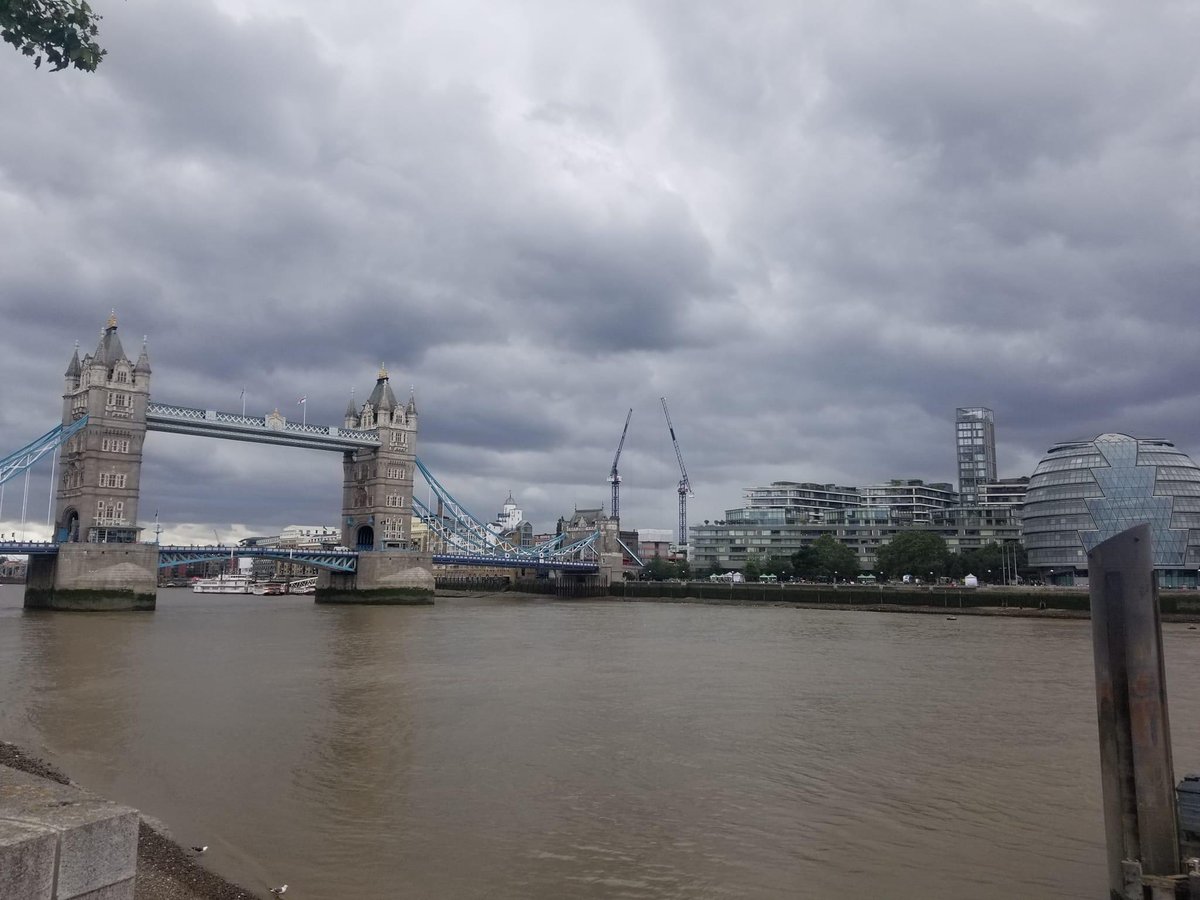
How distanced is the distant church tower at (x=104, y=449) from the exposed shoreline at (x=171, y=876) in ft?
181

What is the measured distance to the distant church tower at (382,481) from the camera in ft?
266

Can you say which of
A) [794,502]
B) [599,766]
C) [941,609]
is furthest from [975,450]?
[599,766]

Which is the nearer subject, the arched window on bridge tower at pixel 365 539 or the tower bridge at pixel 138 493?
the tower bridge at pixel 138 493

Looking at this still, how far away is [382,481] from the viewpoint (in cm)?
8162

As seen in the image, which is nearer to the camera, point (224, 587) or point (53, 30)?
point (53, 30)

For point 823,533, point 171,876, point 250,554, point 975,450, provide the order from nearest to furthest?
1. point 171,876
2. point 250,554
3. point 823,533
4. point 975,450

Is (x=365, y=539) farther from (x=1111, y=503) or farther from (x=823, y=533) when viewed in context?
(x=1111, y=503)

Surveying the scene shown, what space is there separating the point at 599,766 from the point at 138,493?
5766 cm

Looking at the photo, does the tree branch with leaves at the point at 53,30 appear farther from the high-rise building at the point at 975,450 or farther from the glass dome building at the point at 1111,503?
the high-rise building at the point at 975,450

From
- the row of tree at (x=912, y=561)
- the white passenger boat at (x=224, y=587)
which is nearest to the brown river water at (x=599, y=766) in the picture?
the row of tree at (x=912, y=561)

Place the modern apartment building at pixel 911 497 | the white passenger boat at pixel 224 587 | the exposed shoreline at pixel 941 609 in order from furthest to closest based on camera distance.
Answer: the modern apartment building at pixel 911 497 → the white passenger boat at pixel 224 587 → the exposed shoreline at pixel 941 609

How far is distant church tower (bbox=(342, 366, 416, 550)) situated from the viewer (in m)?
80.9

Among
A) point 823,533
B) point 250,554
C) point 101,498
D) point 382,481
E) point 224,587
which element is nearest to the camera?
point 101,498

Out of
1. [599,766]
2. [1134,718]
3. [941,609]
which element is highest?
[1134,718]
